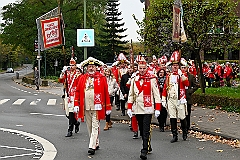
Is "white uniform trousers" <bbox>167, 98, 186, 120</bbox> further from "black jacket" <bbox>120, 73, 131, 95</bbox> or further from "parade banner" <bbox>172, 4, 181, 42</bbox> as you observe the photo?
"black jacket" <bbox>120, 73, 131, 95</bbox>

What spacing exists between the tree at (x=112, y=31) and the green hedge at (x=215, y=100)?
59339 millimetres

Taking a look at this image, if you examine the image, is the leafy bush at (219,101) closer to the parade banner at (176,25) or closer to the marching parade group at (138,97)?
the parade banner at (176,25)

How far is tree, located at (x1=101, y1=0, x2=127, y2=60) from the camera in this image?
8000 cm

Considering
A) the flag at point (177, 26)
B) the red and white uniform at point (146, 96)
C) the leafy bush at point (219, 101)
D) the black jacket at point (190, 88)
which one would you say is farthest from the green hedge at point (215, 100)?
the red and white uniform at point (146, 96)

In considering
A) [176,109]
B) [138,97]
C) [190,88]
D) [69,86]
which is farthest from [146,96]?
[69,86]

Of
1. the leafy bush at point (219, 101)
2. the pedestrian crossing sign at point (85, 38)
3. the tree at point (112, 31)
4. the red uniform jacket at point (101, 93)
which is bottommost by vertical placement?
the leafy bush at point (219, 101)

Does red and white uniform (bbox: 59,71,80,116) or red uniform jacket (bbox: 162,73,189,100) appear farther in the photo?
red and white uniform (bbox: 59,71,80,116)

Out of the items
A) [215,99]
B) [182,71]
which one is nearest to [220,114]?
[215,99]

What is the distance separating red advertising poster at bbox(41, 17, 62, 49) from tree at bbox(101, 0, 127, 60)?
5713 centimetres

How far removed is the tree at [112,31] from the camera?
262 ft

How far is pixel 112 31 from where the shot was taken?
8062cm

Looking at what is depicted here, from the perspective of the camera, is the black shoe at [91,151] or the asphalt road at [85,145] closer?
the asphalt road at [85,145]

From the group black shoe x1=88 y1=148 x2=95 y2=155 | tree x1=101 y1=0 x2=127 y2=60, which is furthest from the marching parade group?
tree x1=101 y1=0 x2=127 y2=60

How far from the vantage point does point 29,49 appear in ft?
186
